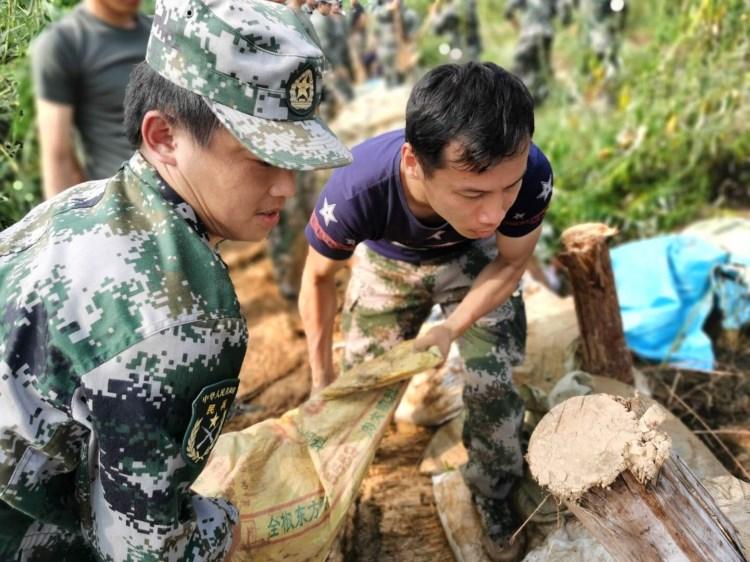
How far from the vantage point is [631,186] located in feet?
15.2

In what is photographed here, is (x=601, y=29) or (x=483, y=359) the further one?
(x=601, y=29)

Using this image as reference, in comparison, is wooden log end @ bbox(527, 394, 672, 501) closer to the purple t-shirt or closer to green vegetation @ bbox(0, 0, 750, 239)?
the purple t-shirt

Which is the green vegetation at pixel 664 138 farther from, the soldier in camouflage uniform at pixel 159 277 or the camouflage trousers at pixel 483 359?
the soldier in camouflage uniform at pixel 159 277

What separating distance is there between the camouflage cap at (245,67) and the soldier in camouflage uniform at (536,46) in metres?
5.23

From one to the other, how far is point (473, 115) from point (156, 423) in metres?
1.07

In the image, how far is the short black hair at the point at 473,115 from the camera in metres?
1.86

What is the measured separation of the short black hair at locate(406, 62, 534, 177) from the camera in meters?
1.86

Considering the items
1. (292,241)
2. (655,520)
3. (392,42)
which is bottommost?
(292,241)

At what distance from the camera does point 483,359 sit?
2.39m

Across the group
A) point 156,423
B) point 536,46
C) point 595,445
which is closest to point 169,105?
point 156,423

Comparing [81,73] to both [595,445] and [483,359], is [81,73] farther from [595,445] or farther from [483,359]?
[595,445]

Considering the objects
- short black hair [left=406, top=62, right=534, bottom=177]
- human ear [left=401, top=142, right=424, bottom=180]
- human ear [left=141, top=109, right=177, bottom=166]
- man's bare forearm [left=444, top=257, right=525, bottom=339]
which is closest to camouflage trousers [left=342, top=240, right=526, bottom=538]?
man's bare forearm [left=444, top=257, right=525, bottom=339]

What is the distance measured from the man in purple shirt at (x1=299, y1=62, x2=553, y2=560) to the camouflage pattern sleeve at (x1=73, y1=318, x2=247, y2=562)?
0.84 meters

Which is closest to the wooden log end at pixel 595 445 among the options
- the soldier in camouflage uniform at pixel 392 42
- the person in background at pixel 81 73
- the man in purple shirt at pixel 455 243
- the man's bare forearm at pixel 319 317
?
the man in purple shirt at pixel 455 243
